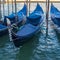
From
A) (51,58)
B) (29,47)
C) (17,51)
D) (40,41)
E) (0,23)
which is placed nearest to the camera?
(51,58)

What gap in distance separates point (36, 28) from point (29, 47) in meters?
1.09

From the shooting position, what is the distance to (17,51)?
8.99m

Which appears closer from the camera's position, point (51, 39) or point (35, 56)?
point (35, 56)

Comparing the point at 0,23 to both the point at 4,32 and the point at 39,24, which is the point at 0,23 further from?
the point at 39,24

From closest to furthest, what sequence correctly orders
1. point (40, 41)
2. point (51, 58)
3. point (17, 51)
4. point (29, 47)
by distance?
1. point (51, 58)
2. point (17, 51)
3. point (29, 47)
4. point (40, 41)

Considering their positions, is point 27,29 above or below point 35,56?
above

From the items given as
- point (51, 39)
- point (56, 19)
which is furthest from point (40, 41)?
point (56, 19)

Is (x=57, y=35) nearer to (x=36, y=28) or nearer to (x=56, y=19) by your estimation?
(x=56, y=19)

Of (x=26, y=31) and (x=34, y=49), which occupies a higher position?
(x=26, y=31)

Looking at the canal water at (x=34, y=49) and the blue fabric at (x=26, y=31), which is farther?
the blue fabric at (x=26, y=31)

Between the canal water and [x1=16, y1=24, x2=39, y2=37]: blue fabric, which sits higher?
[x1=16, y1=24, x2=39, y2=37]: blue fabric

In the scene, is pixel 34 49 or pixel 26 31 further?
pixel 26 31

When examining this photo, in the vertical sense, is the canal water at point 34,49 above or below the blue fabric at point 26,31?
below

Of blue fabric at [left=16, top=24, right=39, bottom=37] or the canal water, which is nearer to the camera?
the canal water
